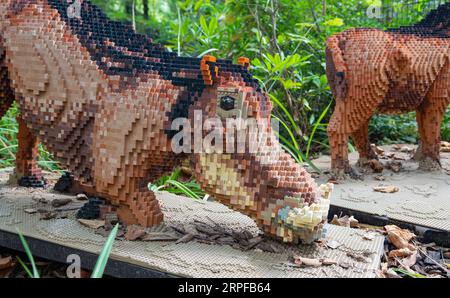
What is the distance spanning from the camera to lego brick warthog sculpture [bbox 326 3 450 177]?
3684 mm

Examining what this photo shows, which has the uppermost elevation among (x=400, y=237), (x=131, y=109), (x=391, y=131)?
(x=131, y=109)

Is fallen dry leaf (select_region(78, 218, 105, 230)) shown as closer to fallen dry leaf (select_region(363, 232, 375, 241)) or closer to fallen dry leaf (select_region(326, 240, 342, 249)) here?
fallen dry leaf (select_region(326, 240, 342, 249))

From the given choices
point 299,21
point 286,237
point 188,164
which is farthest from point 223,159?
point 299,21

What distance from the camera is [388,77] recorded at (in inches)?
147

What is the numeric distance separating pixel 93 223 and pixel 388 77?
245 cm

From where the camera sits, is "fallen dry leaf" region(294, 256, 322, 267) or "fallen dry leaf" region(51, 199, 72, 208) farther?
"fallen dry leaf" region(51, 199, 72, 208)

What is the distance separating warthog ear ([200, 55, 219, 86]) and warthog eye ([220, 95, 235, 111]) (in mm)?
107

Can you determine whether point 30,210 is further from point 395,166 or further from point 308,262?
point 395,166

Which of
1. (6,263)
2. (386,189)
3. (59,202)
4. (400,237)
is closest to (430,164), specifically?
(386,189)

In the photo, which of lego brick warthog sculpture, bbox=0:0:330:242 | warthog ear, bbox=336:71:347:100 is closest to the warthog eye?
lego brick warthog sculpture, bbox=0:0:330:242

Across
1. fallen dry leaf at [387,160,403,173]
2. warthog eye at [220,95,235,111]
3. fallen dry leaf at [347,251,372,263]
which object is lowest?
fallen dry leaf at [347,251,372,263]

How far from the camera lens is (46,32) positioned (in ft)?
8.16

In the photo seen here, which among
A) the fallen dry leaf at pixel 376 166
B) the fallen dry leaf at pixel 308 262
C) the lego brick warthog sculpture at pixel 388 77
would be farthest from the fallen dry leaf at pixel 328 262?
the fallen dry leaf at pixel 376 166

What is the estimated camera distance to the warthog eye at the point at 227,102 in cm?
211
